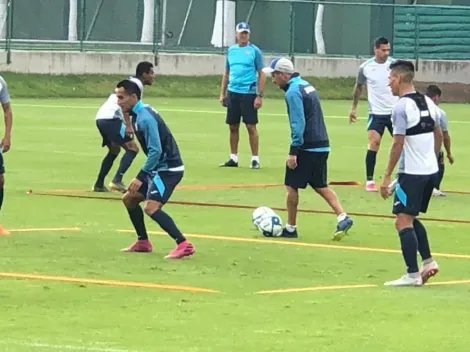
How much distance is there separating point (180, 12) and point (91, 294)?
34295mm

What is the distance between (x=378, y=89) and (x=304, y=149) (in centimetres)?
485

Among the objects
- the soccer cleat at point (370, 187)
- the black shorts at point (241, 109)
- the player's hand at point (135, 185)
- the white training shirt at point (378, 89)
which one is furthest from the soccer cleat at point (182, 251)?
the black shorts at point (241, 109)

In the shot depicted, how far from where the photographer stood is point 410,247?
11727 millimetres

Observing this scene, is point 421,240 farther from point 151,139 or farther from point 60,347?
point 60,347

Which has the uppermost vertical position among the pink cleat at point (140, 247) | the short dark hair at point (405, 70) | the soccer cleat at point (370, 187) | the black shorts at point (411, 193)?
the short dark hair at point (405, 70)

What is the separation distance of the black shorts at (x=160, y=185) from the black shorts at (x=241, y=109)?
8676mm

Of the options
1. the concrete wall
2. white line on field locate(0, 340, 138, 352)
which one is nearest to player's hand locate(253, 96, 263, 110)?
white line on field locate(0, 340, 138, 352)

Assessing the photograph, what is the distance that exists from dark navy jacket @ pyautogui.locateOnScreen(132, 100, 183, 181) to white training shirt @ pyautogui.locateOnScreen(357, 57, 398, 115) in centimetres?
655

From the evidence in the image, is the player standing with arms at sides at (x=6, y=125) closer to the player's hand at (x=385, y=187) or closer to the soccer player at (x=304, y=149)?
the soccer player at (x=304, y=149)

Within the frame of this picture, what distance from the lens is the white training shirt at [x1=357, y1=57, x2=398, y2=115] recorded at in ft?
63.2

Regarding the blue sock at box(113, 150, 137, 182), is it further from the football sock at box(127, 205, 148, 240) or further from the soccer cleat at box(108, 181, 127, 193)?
the football sock at box(127, 205, 148, 240)

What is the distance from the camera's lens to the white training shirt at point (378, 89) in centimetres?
1925

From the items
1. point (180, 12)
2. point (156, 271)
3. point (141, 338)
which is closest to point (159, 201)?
point (156, 271)

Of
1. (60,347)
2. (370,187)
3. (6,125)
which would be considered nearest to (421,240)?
(60,347)
